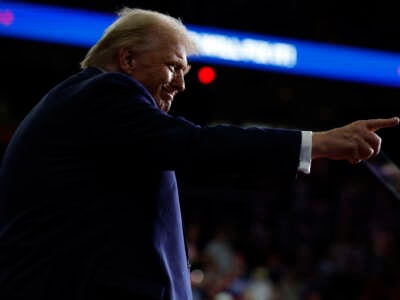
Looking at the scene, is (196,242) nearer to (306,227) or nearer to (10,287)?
(306,227)

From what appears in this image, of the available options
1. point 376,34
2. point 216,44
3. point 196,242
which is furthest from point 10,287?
point 196,242

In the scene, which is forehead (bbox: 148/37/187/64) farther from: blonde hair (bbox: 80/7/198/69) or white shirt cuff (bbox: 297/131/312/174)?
white shirt cuff (bbox: 297/131/312/174)

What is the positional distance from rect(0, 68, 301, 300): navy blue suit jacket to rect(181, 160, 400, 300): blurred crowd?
4.56 m

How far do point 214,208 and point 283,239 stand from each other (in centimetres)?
75

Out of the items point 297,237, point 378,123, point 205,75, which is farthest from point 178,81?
point 297,237

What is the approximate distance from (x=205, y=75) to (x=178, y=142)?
3.97 metres

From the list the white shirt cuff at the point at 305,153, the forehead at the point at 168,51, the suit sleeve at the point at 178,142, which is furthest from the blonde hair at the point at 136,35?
the white shirt cuff at the point at 305,153

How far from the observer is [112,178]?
6.05ft

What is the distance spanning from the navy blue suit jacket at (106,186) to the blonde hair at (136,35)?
6.7 inches

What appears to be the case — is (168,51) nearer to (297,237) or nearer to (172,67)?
(172,67)

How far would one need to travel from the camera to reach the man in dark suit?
177cm

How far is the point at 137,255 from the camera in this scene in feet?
5.94

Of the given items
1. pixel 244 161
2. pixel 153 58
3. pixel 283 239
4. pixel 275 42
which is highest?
pixel 275 42

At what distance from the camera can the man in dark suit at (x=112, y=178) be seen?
1767 millimetres
